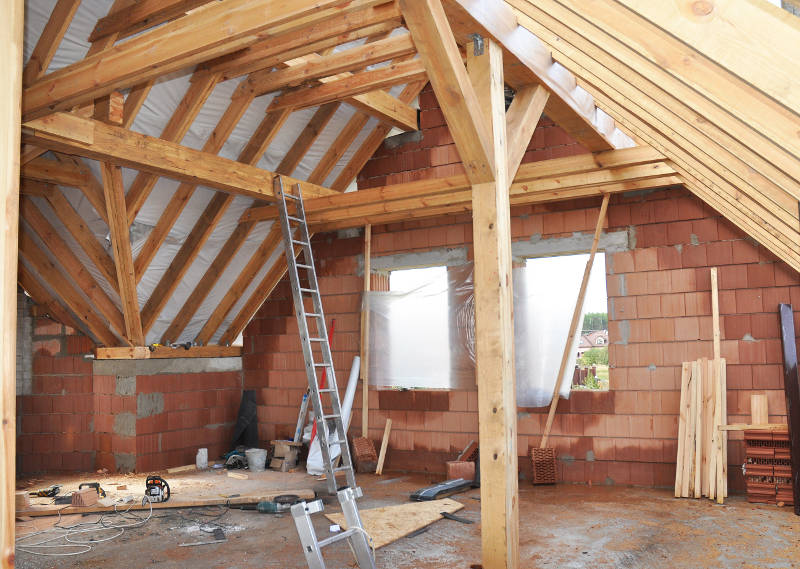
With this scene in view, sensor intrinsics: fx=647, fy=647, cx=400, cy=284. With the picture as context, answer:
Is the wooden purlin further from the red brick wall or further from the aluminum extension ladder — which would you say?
the red brick wall

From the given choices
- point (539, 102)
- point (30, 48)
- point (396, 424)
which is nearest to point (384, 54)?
point (539, 102)

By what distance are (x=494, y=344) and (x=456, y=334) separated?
3.65 metres

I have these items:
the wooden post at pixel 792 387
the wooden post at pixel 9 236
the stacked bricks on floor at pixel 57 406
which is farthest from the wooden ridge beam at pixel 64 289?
the wooden post at pixel 792 387

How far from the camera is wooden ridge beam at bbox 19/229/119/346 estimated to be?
263 inches

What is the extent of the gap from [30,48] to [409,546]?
4367 millimetres

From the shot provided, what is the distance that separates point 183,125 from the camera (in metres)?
5.46

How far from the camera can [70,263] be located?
654cm

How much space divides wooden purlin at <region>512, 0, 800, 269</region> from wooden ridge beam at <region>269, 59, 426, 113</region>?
1.77m

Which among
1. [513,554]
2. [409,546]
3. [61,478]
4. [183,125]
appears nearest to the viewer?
[513,554]

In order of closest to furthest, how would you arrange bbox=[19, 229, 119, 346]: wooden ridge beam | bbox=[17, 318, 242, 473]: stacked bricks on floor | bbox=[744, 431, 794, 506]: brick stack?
bbox=[744, 431, 794, 506]: brick stack
bbox=[19, 229, 119, 346]: wooden ridge beam
bbox=[17, 318, 242, 473]: stacked bricks on floor

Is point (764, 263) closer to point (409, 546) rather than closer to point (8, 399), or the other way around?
point (409, 546)

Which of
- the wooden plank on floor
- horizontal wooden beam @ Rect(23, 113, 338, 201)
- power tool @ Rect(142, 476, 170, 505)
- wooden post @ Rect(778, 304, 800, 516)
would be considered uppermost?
horizontal wooden beam @ Rect(23, 113, 338, 201)

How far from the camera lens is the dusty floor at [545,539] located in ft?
13.4

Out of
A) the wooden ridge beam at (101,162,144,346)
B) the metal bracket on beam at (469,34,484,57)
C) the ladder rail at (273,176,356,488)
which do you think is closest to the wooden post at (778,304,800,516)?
the ladder rail at (273,176,356,488)
